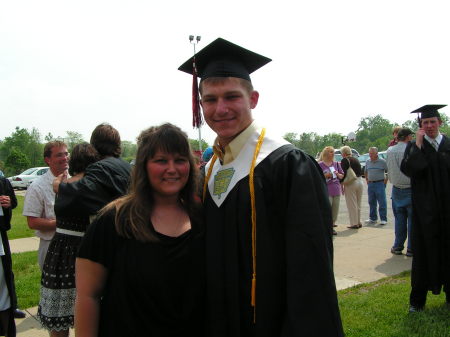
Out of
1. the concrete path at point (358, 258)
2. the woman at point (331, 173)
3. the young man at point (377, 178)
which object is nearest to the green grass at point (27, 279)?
the concrete path at point (358, 258)

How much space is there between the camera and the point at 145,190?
1.89 metres

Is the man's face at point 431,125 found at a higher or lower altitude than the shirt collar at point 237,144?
higher

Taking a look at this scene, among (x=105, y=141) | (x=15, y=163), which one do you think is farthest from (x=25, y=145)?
(x=105, y=141)

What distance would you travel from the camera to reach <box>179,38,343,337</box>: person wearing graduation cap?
4.97 ft

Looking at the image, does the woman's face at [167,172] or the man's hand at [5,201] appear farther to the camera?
the man's hand at [5,201]

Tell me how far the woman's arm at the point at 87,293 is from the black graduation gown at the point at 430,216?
3197 mm

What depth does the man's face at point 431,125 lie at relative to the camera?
404 centimetres

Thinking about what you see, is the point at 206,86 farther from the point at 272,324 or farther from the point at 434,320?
the point at 434,320

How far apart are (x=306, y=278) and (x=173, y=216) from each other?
72cm

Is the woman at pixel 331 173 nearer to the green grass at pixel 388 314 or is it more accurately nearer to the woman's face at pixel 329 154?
the woman's face at pixel 329 154

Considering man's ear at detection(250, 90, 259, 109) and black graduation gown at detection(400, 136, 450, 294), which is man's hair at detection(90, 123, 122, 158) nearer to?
man's ear at detection(250, 90, 259, 109)

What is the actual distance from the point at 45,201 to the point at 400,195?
4945 millimetres

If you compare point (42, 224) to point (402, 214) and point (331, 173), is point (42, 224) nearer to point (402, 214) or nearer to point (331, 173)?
point (402, 214)

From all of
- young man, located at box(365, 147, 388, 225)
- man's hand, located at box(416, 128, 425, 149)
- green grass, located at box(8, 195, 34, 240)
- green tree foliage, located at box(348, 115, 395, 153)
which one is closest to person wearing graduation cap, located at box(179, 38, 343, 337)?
man's hand, located at box(416, 128, 425, 149)
